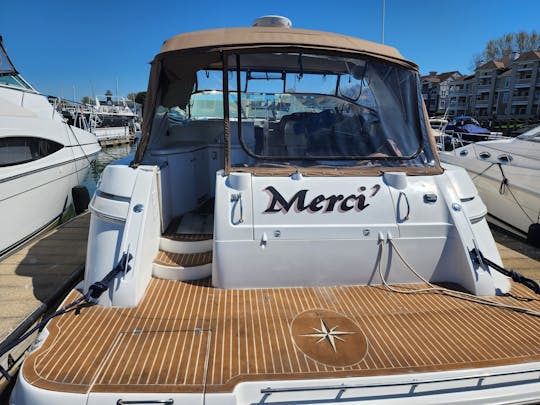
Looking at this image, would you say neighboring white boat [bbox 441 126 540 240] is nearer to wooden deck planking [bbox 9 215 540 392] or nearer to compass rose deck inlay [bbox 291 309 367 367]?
wooden deck planking [bbox 9 215 540 392]

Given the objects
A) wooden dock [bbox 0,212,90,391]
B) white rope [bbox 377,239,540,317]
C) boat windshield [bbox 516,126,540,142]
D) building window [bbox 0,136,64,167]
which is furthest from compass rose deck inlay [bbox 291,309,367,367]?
boat windshield [bbox 516,126,540,142]

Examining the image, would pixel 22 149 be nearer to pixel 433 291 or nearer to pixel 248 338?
pixel 248 338

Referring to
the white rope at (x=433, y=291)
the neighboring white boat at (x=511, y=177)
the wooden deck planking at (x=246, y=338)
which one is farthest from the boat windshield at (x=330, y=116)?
the neighboring white boat at (x=511, y=177)

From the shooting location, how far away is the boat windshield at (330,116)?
3203mm

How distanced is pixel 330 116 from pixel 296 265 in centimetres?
157

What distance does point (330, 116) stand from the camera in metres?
3.50

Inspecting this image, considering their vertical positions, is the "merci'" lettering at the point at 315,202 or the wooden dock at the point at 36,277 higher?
the "merci'" lettering at the point at 315,202

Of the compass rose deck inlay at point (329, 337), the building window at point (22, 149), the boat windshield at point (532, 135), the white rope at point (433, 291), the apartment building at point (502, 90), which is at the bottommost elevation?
the compass rose deck inlay at point (329, 337)

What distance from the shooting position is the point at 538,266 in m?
4.49

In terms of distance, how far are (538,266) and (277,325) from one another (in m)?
3.98

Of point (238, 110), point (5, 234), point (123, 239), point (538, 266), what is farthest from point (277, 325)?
point (5, 234)

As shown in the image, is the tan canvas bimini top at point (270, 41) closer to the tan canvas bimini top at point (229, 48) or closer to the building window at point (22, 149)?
the tan canvas bimini top at point (229, 48)

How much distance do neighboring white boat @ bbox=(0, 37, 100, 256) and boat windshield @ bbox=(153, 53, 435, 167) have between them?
3.21 metres

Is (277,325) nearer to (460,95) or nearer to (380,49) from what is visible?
(380,49)
